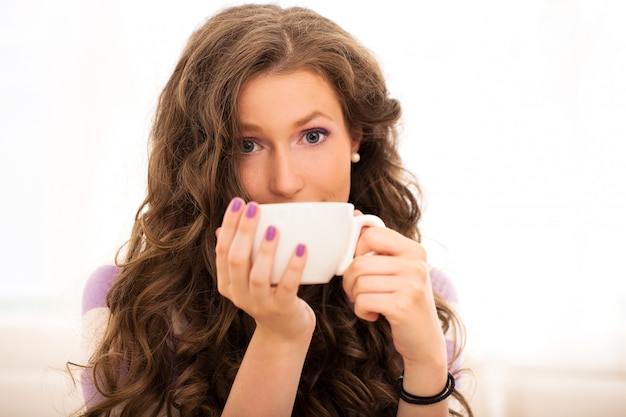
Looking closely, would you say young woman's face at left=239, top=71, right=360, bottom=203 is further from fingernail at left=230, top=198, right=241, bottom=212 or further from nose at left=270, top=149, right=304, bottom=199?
fingernail at left=230, top=198, right=241, bottom=212

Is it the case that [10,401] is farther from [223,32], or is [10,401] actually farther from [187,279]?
[223,32]

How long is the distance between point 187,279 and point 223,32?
1.92 feet

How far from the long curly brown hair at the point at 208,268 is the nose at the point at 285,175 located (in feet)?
0.30

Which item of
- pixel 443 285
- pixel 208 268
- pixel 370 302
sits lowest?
pixel 443 285

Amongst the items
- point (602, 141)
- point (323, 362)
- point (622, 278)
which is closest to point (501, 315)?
point (622, 278)

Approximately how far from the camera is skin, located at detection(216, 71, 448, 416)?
3.25ft

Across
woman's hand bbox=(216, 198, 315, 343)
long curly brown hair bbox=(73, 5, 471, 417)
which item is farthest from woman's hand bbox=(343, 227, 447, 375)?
long curly brown hair bbox=(73, 5, 471, 417)

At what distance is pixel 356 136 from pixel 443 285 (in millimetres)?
516

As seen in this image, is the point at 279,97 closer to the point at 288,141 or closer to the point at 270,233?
the point at 288,141

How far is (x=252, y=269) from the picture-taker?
38.3 inches

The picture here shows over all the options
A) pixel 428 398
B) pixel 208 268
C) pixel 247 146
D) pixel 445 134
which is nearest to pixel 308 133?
pixel 247 146

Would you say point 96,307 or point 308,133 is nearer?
point 308,133

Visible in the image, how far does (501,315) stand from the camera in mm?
2500

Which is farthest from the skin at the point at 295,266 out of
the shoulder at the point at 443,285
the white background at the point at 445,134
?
the white background at the point at 445,134
